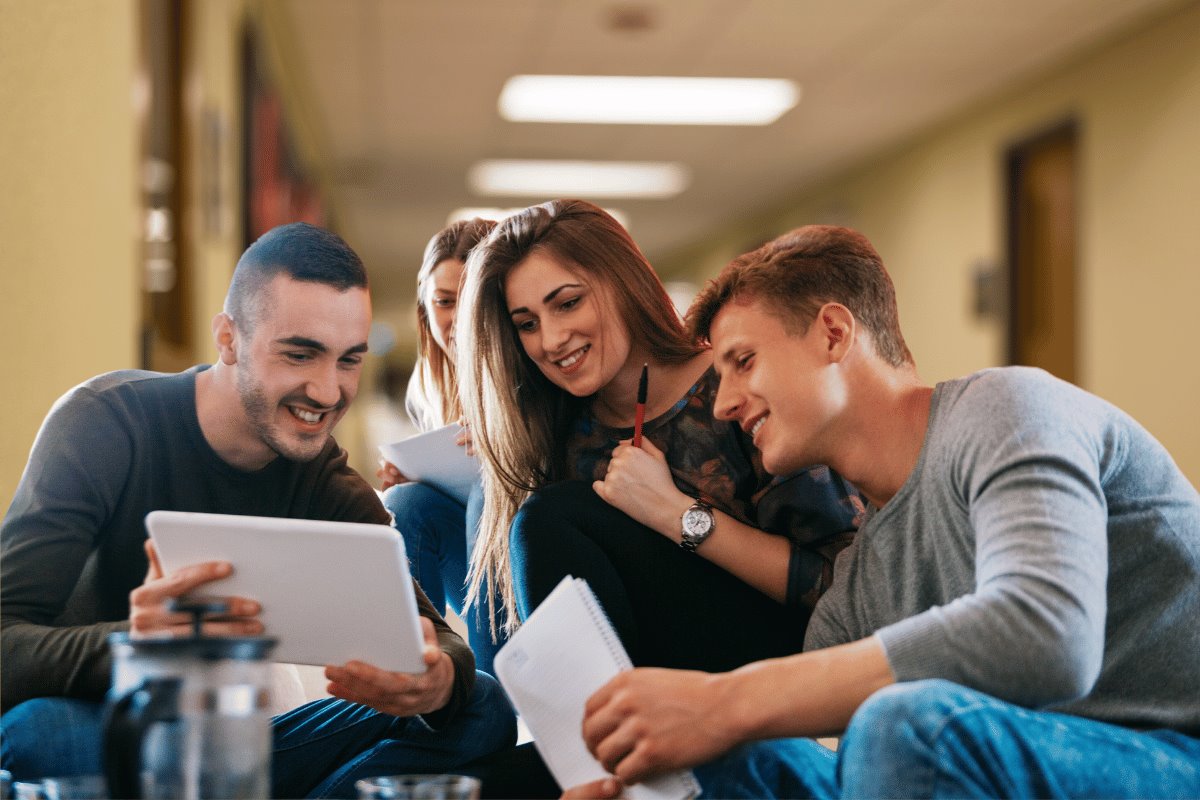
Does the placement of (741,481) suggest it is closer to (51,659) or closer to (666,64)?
(51,659)

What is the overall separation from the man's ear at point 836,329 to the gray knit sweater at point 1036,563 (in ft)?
0.43

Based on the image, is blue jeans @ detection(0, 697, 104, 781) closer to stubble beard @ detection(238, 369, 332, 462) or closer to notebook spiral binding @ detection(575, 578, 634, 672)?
stubble beard @ detection(238, 369, 332, 462)

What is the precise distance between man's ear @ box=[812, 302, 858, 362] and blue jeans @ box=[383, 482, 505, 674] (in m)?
0.73

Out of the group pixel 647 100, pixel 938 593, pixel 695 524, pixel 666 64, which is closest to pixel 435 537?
pixel 695 524

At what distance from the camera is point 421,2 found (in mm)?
4656

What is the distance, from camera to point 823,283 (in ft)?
4.90

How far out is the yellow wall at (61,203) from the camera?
1.59 meters

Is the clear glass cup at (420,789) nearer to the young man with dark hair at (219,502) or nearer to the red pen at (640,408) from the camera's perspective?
the young man with dark hair at (219,502)

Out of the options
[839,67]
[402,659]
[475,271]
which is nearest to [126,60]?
[475,271]

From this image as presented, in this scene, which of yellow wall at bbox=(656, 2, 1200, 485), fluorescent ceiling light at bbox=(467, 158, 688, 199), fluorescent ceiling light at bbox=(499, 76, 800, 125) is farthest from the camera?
fluorescent ceiling light at bbox=(467, 158, 688, 199)

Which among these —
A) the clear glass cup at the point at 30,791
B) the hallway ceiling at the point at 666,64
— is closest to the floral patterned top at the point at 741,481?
the clear glass cup at the point at 30,791

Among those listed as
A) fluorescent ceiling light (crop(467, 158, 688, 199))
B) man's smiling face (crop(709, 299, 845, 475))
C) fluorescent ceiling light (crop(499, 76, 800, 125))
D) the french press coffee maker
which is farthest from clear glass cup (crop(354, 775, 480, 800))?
fluorescent ceiling light (crop(467, 158, 688, 199))

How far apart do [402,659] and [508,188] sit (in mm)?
7234

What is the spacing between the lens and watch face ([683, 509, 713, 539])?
5.32 feet
